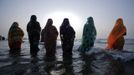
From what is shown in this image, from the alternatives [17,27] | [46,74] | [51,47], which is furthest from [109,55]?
[17,27]

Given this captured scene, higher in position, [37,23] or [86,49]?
[37,23]

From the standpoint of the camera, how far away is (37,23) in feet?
45.7

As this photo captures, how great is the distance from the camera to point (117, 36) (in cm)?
1389

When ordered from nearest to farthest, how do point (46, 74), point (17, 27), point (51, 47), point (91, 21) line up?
point (46, 74) < point (51, 47) < point (91, 21) < point (17, 27)

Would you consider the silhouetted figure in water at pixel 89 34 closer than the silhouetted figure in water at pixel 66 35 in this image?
No

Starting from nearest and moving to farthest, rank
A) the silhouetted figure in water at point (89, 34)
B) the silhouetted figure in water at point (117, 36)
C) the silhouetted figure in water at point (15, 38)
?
the silhouetted figure in water at point (117, 36), the silhouetted figure in water at point (89, 34), the silhouetted figure in water at point (15, 38)

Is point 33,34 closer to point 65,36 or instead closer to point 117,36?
point 65,36

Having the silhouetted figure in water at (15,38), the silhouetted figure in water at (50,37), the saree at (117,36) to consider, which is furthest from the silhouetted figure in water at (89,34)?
the silhouetted figure in water at (15,38)

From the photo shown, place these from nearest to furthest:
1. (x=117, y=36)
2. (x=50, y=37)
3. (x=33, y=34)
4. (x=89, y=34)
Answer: (x=50, y=37), (x=33, y=34), (x=117, y=36), (x=89, y=34)

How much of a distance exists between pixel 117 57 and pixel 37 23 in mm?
5763

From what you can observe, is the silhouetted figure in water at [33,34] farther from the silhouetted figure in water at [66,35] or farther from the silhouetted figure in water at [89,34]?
the silhouetted figure in water at [89,34]

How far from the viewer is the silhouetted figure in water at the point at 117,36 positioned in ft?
45.1

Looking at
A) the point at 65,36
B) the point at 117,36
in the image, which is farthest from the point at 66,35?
the point at 117,36

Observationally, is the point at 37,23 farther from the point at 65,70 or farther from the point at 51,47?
the point at 65,70
